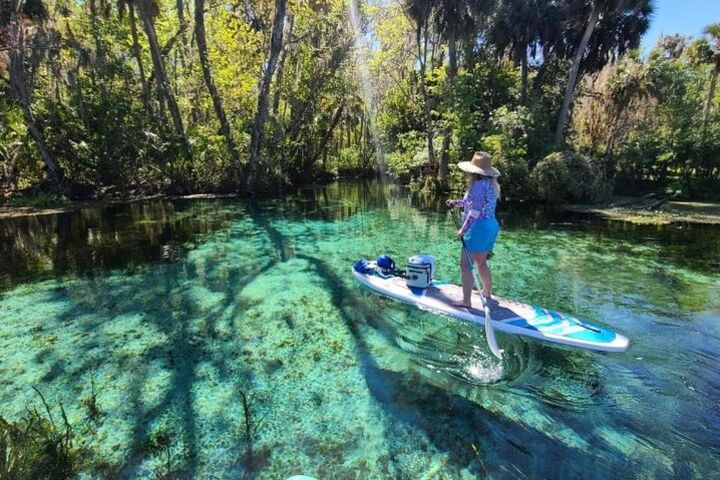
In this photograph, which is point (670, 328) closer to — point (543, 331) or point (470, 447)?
point (543, 331)

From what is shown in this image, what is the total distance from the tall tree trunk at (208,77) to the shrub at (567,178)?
13.9m

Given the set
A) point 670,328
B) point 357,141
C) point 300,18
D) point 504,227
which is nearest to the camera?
point 670,328

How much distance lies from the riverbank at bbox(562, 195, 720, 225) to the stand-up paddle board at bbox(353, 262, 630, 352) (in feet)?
35.6

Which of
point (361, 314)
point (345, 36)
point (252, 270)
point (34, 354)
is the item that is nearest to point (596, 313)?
point (361, 314)

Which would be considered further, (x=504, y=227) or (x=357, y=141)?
(x=357, y=141)

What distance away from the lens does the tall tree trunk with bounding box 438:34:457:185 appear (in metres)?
21.2

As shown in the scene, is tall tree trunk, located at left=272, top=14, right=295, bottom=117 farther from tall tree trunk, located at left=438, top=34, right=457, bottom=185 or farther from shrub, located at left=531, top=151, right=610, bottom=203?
shrub, located at left=531, top=151, right=610, bottom=203

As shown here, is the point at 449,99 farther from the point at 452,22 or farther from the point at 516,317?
the point at 516,317

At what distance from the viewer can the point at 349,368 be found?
5059 millimetres

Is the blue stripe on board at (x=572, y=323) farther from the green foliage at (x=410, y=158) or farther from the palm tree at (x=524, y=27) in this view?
the green foliage at (x=410, y=158)

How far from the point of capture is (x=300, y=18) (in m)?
23.5

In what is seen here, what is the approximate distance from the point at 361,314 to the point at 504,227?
26.9ft

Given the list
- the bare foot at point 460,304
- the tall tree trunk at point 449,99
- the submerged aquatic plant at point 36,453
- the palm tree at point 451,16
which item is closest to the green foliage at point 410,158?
the tall tree trunk at point 449,99

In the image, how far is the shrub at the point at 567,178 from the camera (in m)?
17.6
